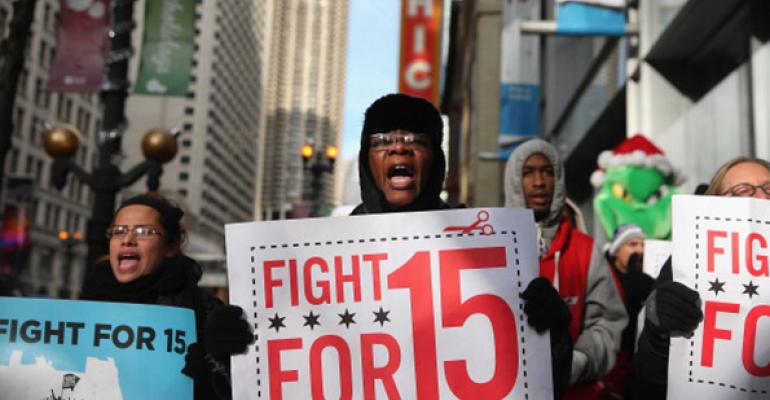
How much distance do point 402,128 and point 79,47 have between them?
289 inches

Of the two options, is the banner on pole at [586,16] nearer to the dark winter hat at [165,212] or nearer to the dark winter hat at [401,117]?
the dark winter hat at [401,117]

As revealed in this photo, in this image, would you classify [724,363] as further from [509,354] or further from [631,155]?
[631,155]

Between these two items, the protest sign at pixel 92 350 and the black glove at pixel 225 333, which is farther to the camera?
the protest sign at pixel 92 350

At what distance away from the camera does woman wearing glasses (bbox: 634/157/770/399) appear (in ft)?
6.53

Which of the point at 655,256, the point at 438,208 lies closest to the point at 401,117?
the point at 438,208

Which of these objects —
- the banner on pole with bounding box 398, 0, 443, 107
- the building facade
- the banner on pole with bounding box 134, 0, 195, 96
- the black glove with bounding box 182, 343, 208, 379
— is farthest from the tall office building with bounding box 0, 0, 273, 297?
the black glove with bounding box 182, 343, 208, 379

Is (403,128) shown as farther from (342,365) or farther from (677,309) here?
(677,309)

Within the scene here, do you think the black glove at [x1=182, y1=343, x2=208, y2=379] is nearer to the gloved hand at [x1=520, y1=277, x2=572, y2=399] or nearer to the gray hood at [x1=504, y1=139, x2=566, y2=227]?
the gloved hand at [x1=520, y1=277, x2=572, y2=399]

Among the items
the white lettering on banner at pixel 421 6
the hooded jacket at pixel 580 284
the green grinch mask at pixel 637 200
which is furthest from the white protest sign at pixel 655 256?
the white lettering on banner at pixel 421 6

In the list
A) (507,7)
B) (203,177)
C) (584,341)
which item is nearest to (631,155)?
(584,341)

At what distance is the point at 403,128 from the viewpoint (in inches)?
92.0

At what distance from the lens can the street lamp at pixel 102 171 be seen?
6768 mm

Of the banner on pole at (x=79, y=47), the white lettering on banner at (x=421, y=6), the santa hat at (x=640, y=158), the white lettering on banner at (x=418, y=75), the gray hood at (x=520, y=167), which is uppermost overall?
the white lettering on banner at (x=421, y=6)

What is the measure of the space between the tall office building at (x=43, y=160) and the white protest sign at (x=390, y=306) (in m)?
48.2
